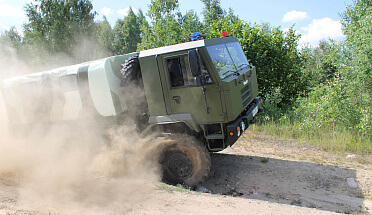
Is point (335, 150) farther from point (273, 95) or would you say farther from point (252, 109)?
point (273, 95)

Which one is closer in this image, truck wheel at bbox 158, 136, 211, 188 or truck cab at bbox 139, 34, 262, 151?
truck cab at bbox 139, 34, 262, 151

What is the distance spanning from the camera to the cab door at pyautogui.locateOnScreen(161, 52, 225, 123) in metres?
5.04

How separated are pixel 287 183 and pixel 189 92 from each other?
284 centimetres

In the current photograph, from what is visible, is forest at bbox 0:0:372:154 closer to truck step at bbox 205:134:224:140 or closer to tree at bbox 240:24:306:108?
tree at bbox 240:24:306:108

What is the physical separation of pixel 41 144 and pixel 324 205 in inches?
269

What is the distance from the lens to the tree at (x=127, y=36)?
48469mm

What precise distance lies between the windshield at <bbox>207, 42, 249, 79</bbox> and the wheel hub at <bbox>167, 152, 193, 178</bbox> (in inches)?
72.7

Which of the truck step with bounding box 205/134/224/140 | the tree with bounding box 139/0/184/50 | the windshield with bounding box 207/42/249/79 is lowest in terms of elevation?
the truck step with bounding box 205/134/224/140

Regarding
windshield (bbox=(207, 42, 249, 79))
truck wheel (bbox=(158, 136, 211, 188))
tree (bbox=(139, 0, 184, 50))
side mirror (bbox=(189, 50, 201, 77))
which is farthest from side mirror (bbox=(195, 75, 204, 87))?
tree (bbox=(139, 0, 184, 50))

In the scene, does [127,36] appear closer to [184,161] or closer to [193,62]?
[184,161]

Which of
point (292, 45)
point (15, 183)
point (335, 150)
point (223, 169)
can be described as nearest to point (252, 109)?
point (223, 169)

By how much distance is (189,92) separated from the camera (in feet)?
17.1

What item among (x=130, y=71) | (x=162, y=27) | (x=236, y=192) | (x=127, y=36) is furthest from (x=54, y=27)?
(x=236, y=192)

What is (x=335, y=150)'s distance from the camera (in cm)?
753
